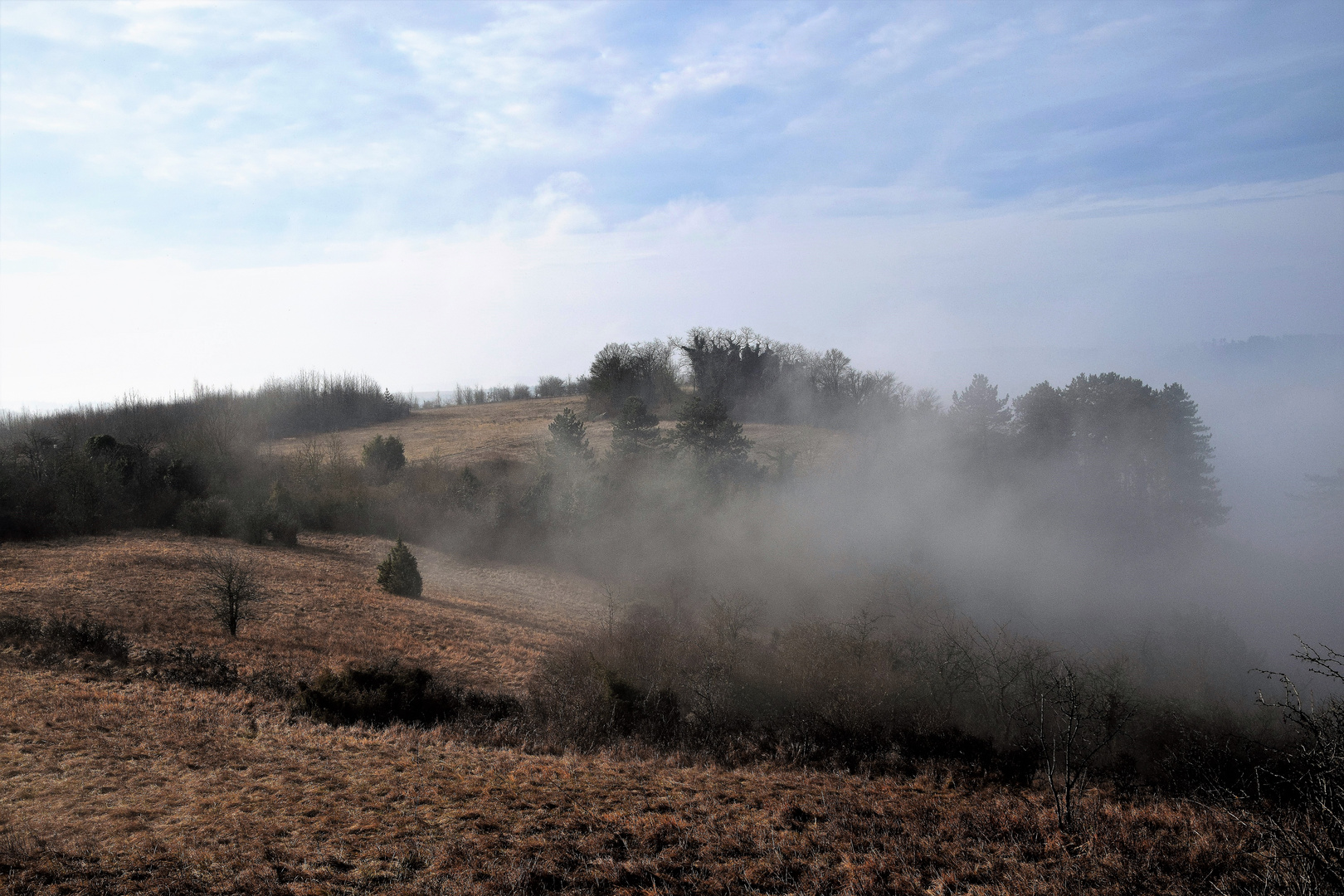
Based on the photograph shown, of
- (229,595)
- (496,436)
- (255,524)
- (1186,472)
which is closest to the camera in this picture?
(229,595)

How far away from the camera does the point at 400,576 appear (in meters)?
24.5

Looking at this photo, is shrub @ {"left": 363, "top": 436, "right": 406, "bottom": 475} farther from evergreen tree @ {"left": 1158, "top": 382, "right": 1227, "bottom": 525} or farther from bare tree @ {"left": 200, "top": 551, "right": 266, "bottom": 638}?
evergreen tree @ {"left": 1158, "top": 382, "right": 1227, "bottom": 525}

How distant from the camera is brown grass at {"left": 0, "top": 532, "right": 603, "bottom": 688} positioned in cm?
1644

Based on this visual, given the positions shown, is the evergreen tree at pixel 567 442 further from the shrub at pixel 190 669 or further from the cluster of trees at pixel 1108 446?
the cluster of trees at pixel 1108 446

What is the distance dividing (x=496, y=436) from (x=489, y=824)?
155 ft

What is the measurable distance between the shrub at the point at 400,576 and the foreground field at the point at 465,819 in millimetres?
9955

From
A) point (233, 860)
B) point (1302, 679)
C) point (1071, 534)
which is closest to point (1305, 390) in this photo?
point (1071, 534)

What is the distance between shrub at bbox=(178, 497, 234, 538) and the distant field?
14871mm

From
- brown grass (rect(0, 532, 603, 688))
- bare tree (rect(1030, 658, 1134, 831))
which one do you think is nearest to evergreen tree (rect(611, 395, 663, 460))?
brown grass (rect(0, 532, 603, 688))

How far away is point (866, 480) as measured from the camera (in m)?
43.9

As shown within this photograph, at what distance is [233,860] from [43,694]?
857 centimetres

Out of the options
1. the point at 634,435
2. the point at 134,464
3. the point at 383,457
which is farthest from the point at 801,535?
the point at 134,464

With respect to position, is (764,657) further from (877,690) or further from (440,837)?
(440,837)

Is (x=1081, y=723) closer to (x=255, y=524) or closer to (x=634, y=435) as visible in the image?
(x=634, y=435)
